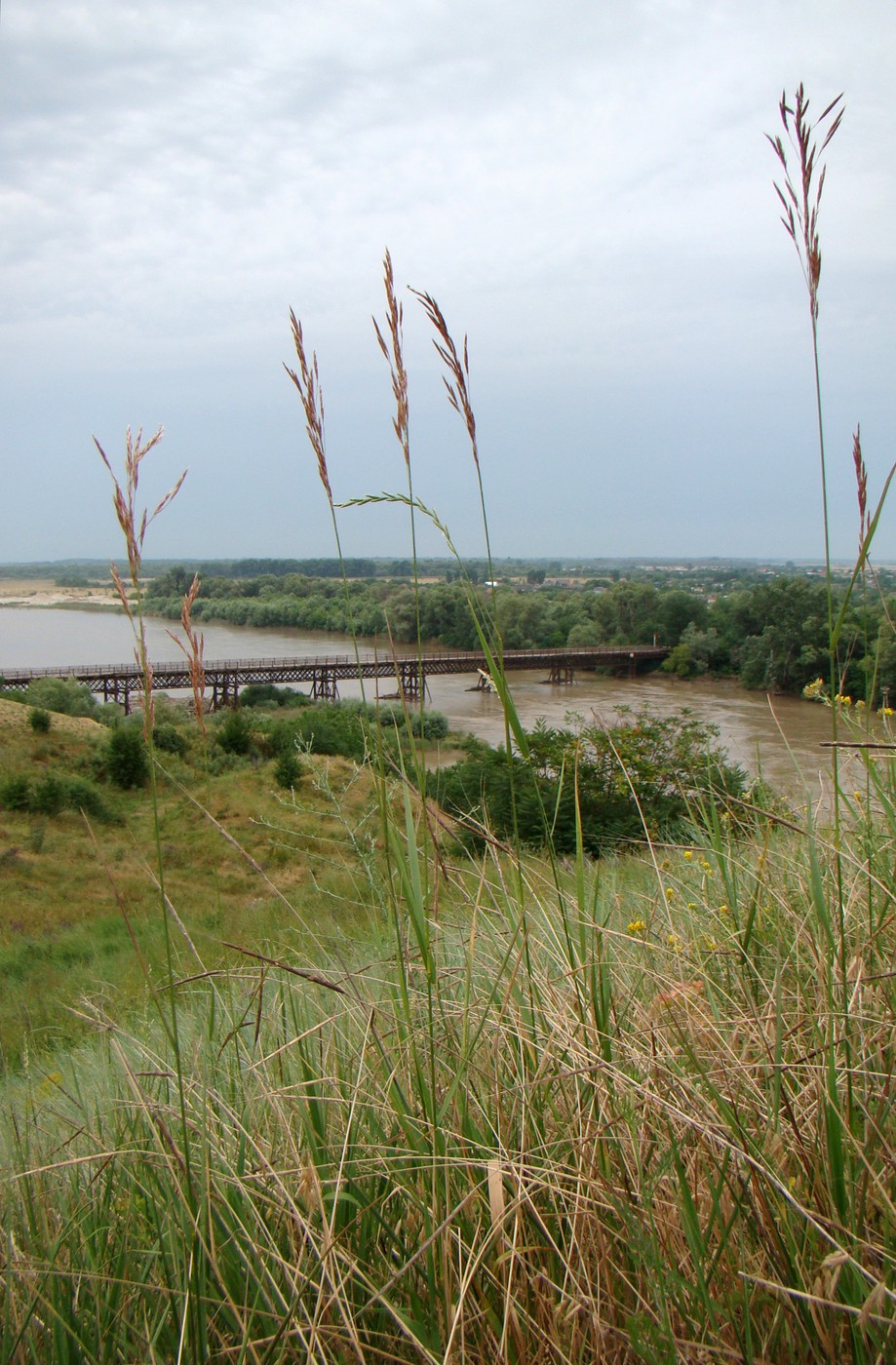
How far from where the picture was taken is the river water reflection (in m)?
12.4

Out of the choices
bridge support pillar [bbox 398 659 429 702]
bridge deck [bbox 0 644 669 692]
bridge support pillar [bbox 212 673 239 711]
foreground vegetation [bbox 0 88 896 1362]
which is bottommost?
bridge support pillar [bbox 212 673 239 711]

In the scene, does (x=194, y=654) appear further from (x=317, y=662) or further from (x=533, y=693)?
(x=317, y=662)

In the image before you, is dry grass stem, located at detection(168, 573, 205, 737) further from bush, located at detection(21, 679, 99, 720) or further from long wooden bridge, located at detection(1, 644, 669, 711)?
bush, located at detection(21, 679, 99, 720)

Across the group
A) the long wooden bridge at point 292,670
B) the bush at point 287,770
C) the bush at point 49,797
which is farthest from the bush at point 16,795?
the long wooden bridge at point 292,670

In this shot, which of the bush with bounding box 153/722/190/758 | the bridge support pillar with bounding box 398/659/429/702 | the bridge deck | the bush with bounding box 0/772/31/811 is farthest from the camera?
the bridge deck

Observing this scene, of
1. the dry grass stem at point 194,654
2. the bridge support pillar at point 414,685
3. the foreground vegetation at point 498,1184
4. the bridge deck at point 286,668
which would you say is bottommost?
the bridge deck at point 286,668

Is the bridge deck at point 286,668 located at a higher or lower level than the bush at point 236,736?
higher

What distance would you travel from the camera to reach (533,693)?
1451 inches

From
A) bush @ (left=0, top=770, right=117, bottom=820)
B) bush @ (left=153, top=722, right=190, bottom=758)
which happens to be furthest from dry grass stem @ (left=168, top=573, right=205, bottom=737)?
bush @ (left=153, top=722, right=190, bottom=758)

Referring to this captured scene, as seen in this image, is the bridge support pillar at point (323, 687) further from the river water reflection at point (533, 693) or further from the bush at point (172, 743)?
the bush at point (172, 743)

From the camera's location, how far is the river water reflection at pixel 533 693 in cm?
1235

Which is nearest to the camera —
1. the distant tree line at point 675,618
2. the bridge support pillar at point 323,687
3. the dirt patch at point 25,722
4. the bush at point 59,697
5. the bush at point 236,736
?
the distant tree line at point 675,618

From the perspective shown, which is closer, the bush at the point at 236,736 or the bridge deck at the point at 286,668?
the bush at the point at 236,736

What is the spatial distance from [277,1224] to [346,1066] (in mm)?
362
